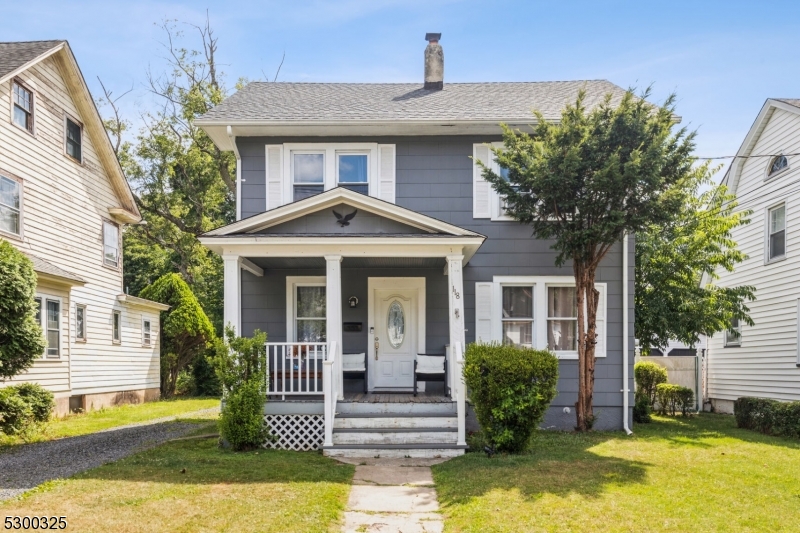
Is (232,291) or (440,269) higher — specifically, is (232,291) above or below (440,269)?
Result: below

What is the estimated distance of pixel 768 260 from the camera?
15883mm

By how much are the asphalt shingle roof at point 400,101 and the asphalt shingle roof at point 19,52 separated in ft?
14.8

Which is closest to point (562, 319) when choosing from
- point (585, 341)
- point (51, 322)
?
point (585, 341)

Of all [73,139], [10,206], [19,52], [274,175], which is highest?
[19,52]

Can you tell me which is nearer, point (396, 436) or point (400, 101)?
point (396, 436)

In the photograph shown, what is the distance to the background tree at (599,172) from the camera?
1007cm

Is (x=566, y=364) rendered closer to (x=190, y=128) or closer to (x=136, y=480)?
(x=136, y=480)

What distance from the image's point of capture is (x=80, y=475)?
779 cm

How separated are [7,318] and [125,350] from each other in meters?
9.03

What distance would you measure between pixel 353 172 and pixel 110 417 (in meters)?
8.00

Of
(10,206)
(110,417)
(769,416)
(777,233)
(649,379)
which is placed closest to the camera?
(769,416)

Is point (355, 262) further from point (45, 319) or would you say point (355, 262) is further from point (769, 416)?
point (769, 416)

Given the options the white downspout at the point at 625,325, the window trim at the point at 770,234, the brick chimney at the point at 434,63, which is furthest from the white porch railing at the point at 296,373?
the window trim at the point at 770,234

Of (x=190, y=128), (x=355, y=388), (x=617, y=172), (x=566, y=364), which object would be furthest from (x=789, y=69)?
(x=190, y=128)
